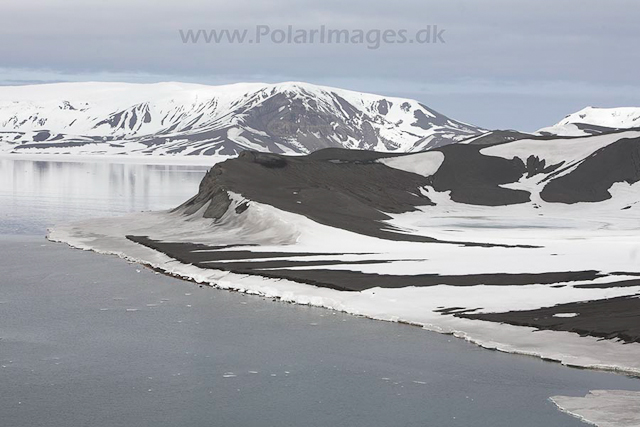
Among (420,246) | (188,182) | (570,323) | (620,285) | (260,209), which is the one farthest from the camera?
(188,182)

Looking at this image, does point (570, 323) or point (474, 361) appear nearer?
point (474, 361)

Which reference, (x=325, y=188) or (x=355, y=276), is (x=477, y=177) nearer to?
(x=325, y=188)

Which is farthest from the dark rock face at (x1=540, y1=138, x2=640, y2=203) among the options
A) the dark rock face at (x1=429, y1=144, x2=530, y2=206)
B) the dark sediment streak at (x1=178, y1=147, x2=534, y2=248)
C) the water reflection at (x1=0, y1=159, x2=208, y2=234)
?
the water reflection at (x1=0, y1=159, x2=208, y2=234)

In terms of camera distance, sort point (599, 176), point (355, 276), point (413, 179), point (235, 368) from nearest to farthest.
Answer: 1. point (235, 368)
2. point (355, 276)
3. point (413, 179)
4. point (599, 176)

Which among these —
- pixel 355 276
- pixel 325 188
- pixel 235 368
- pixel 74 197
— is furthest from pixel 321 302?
pixel 74 197

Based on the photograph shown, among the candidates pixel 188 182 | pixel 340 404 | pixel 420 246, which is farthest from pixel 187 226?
pixel 188 182

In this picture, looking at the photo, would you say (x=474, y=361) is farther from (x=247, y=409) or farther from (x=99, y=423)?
(x=99, y=423)

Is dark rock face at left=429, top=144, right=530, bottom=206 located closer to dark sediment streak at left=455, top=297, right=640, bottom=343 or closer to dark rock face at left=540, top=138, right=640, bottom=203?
dark rock face at left=540, top=138, right=640, bottom=203
